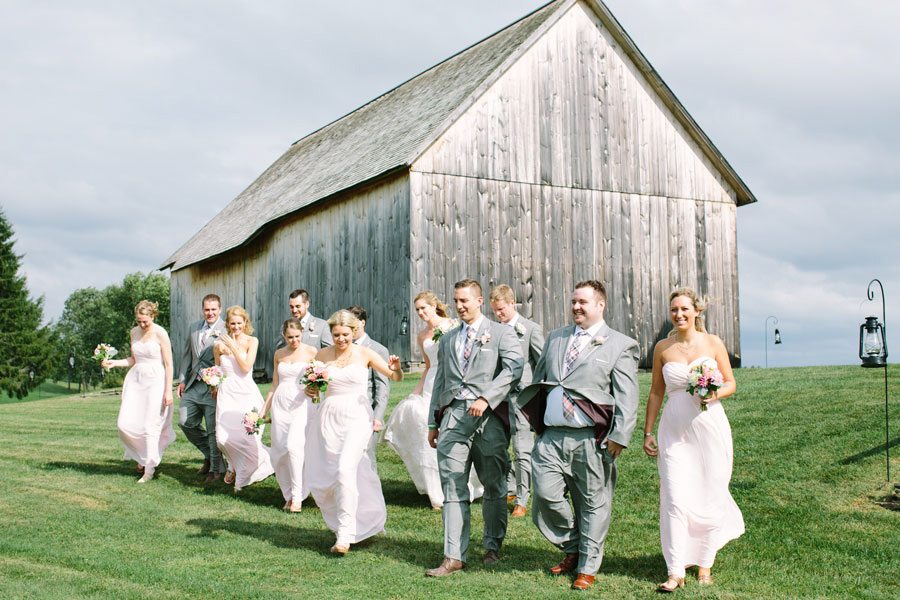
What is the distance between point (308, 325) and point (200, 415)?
2320mm

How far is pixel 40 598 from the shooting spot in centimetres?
675

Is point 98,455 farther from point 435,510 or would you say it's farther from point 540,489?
point 540,489

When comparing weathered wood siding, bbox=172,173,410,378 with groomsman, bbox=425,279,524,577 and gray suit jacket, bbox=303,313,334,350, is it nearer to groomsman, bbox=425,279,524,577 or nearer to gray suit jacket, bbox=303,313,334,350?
gray suit jacket, bbox=303,313,334,350

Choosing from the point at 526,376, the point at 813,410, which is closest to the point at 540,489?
the point at 526,376

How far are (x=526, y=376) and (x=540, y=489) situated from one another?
304cm

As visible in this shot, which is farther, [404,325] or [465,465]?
[404,325]

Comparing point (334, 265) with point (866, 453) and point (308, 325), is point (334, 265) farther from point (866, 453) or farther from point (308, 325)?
Result: point (866, 453)

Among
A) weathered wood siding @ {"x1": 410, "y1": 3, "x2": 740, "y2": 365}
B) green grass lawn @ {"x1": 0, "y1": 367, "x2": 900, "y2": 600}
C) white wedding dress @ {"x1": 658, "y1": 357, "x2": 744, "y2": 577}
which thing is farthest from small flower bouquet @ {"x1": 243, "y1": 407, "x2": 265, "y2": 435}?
weathered wood siding @ {"x1": 410, "y1": 3, "x2": 740, "y2": 365}

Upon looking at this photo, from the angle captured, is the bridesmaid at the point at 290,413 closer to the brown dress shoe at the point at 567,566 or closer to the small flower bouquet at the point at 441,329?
the small flower bouquet at the point at 441,329

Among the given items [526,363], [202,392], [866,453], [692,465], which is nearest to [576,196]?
[866,453]

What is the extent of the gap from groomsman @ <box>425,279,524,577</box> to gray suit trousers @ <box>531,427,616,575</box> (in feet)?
1.85

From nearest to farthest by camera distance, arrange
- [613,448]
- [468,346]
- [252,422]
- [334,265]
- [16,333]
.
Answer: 1. [613,448]
2. [468,346]
3. [252,422]
4. [334,265]
5. [16,333]

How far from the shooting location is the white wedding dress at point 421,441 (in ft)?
32.8

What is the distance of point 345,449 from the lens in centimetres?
834
